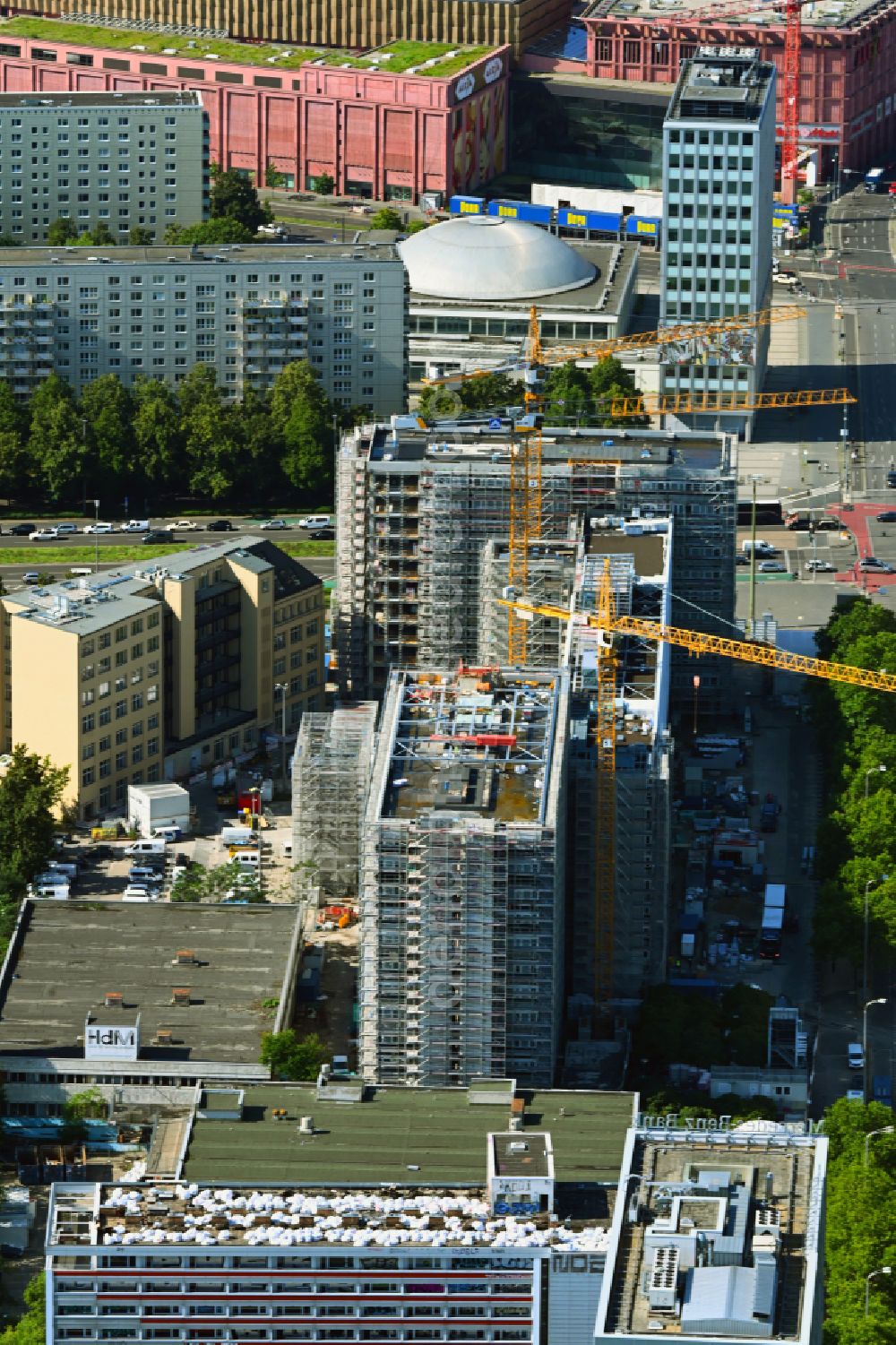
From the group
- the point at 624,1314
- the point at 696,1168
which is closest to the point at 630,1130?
the point at 696,1168

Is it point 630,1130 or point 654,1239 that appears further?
point 630,1130

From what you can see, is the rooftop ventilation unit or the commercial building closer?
the commercial building

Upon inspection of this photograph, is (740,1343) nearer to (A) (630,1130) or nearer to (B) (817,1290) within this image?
(B) (817,1290)

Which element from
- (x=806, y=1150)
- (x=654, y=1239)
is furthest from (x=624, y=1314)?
(x=806, y=1150)

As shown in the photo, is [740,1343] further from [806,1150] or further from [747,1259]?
[806,1150]
